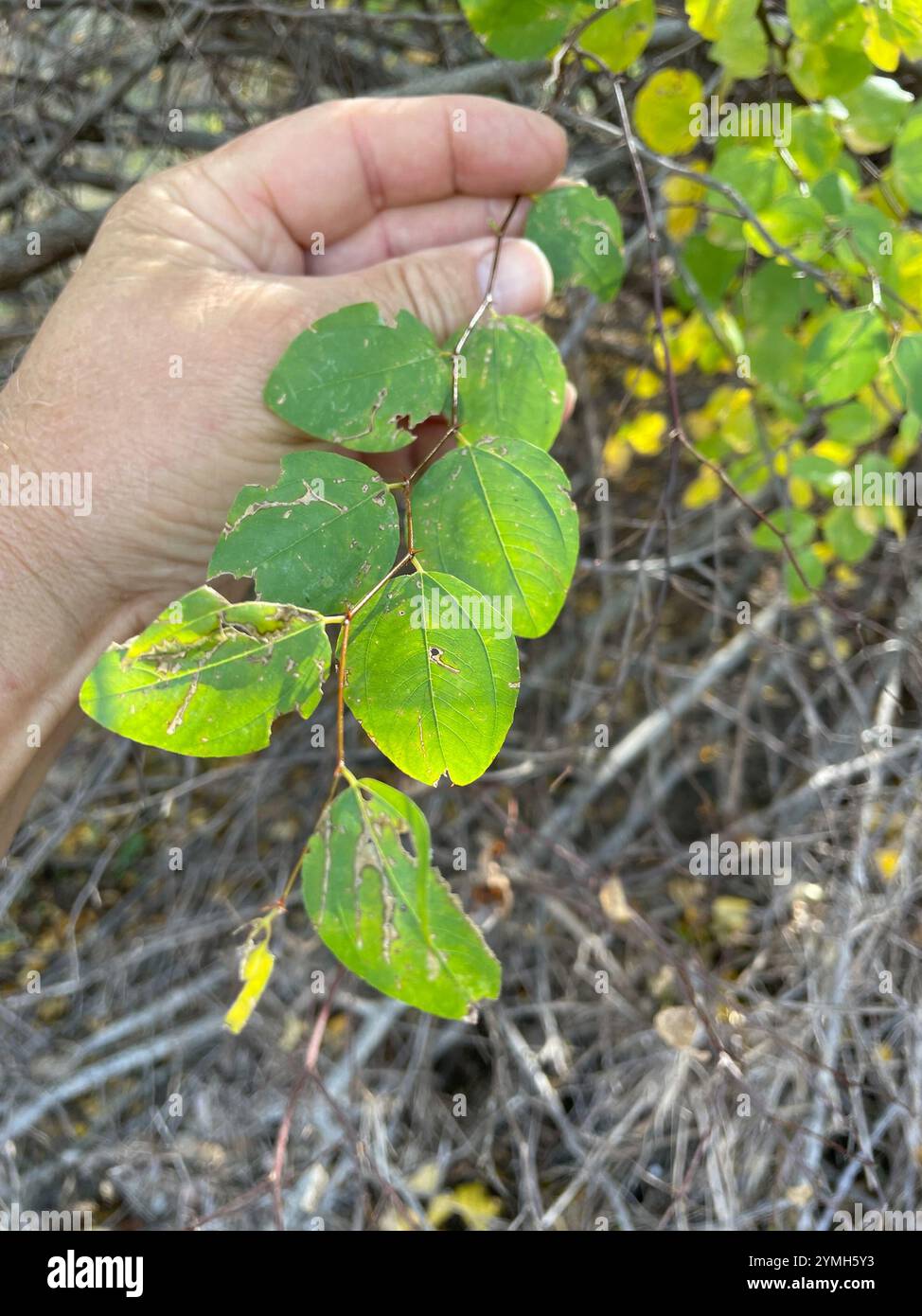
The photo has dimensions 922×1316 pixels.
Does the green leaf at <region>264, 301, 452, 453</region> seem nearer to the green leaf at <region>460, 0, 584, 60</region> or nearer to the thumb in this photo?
the thumb

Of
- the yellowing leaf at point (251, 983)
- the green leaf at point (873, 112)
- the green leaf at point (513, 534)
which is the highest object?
the green leaf at point (873, 112)

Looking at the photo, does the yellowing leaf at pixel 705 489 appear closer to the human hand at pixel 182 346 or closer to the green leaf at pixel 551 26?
the human hand at pixel 182 346

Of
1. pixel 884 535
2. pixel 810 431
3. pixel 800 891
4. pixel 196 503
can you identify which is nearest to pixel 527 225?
pixel 196 503

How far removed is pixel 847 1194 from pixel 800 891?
486mm

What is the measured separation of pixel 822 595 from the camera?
1291 millimetres

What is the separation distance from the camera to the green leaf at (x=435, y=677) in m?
0.72

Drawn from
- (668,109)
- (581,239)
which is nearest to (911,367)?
(581,239)

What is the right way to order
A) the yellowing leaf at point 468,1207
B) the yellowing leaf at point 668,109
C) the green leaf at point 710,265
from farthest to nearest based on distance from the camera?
1. the yellowing leaf at point 468,1207
2. the green leaf at point 710,265
3. the yellowing leaf at point 668,109

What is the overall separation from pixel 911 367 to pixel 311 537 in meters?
0.67

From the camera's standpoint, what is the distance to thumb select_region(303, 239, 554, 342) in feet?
3.63

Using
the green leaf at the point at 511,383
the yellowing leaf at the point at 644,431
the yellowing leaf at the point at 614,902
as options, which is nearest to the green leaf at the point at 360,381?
the green leaf at the point at 511,383

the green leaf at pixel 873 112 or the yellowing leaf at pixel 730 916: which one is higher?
the green leaf at pixel 873 112
